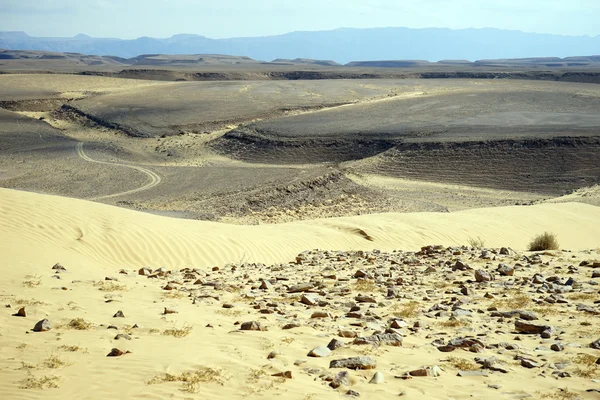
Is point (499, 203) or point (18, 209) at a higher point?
point (18, 209)

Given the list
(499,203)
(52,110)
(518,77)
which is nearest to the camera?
(499,203)

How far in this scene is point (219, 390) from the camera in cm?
546

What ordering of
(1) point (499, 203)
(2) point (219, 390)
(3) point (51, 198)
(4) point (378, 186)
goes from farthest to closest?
1. (4) point (378, 186)
2. (1) point (499, 203)
3. (3) point (51, 198)
4. (2) point (219, 390)

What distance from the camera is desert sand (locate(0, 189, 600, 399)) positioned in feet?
18.5

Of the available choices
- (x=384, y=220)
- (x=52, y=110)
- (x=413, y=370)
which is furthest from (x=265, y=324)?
(x=52, y=110)

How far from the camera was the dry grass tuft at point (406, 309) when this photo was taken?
8.24 m

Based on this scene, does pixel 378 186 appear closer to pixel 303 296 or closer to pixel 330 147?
pixel 330 147

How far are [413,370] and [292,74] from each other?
97.8 metres

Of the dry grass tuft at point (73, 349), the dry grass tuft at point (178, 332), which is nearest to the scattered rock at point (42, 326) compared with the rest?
the dry grass tuft at point (73, 349)

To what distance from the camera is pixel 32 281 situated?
9.05m

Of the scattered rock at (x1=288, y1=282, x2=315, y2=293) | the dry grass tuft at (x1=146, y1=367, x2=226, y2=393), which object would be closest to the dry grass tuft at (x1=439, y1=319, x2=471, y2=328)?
the scattered rock at (x1=288, y1=282, x2=315, y2=293)

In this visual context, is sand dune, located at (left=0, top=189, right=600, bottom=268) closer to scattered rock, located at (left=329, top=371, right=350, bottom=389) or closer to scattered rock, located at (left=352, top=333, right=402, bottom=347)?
scattered rock, located at (left=352, top=333, right=402, bottom=347)

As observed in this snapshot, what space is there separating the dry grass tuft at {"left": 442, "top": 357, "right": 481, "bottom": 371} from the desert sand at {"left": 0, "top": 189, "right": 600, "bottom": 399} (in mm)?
15

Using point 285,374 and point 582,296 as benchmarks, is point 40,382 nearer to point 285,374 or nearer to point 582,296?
point 285,374
